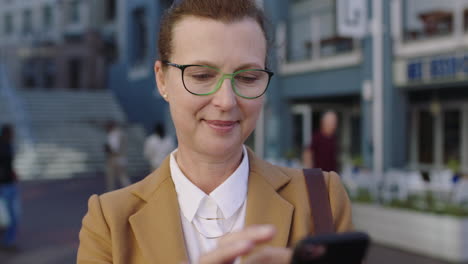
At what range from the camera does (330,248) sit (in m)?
0.76

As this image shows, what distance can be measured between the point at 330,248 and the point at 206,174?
0.61 metres

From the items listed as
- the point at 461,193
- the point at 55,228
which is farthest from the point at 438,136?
the point at 55,228

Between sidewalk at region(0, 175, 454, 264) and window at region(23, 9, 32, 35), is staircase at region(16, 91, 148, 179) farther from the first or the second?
window at region(23, 9, 32, 35)

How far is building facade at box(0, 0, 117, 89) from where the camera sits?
98.6 ft

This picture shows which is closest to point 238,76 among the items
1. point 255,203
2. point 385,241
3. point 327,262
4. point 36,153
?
point 255,203

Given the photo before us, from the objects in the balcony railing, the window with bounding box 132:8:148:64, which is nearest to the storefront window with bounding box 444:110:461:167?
the balcony railing

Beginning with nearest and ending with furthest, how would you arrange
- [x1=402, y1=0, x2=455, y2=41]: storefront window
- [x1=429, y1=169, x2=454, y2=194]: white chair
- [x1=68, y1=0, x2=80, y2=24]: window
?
[x1=429, y1=169, x2=454, y2=194]: white chair → [x1=402, y1=0, x2=455, y2=41]: storefront window → [x1=68, y1=0, x2=80, y2=24]: window

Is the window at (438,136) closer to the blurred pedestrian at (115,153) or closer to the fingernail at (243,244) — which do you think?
the blurred pedestrian at (115,153)

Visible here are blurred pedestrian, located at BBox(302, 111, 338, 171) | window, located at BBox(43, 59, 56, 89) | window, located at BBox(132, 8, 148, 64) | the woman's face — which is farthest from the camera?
window, located at BBox(43, 59, 56, 89)

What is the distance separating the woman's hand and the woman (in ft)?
1.06

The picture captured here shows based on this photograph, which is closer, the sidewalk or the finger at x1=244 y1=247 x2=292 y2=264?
the finger at x1=244 y1=247 x2=292 y2=264

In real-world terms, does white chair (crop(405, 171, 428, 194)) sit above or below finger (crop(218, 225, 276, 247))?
below

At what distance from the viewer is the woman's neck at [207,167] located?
130cm

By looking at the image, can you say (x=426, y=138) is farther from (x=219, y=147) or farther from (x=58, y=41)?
(x=58, y=41)
